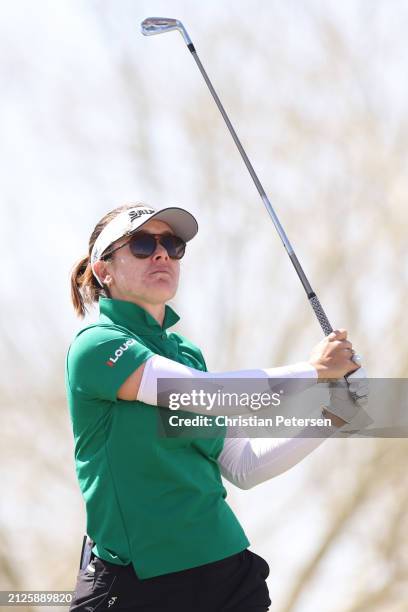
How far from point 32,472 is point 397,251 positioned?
184 cm

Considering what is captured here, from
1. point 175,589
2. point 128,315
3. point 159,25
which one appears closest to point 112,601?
point 175,589

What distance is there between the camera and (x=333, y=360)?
1494 millimetres

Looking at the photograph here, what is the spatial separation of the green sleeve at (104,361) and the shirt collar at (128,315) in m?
0.08

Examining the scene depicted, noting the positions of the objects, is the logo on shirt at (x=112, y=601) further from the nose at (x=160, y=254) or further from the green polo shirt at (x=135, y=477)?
the nose at (x=160, y=254)

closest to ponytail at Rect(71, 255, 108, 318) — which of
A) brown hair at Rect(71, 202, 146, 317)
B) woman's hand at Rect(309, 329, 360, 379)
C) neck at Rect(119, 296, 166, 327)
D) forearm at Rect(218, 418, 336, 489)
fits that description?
brown hair at Rect(71, 202, 146, 317)

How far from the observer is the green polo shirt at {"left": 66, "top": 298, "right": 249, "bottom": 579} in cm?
143

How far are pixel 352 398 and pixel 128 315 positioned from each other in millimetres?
416

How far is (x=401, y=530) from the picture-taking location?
3906mm

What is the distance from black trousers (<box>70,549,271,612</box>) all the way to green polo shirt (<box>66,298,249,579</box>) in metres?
0.02

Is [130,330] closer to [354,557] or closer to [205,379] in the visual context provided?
[205,379]

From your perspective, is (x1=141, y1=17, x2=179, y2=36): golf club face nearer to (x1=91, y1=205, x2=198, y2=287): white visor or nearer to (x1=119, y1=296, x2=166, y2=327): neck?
(x1=91, y1=205, x2=198, y2=287): white visor

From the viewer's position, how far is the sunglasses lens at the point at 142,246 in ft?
5.49

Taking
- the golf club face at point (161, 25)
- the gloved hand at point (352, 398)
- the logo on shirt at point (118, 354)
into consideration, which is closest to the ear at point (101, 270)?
the logo on shirt at point (118, 354)

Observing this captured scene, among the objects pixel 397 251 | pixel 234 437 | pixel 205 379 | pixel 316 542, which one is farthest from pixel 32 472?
pixel 205 379
